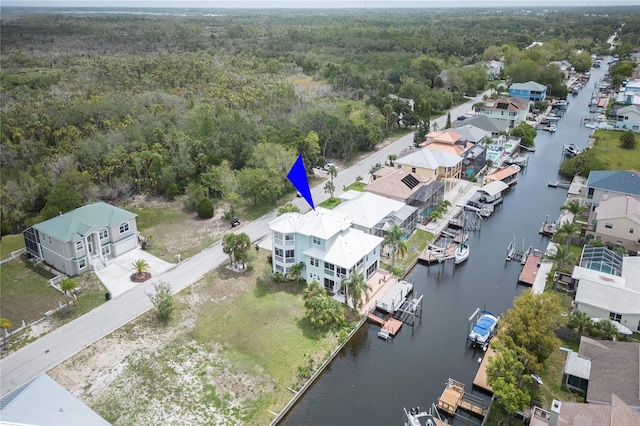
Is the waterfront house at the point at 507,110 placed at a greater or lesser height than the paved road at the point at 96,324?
greater

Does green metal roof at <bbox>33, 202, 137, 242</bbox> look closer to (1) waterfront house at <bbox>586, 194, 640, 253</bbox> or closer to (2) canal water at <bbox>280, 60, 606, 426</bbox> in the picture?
(2) canal water at <bbox>280, 60, 606, 426</bbox>

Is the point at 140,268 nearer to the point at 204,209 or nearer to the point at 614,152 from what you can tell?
the point at 204,209

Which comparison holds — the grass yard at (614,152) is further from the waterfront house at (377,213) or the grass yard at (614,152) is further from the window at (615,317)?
the window at (615,317)

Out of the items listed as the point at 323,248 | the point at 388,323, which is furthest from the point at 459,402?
the point at 323,248

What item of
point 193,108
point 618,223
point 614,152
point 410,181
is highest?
point 193,108

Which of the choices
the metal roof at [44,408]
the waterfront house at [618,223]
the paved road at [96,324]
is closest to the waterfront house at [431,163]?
the waterfront house at [618,223]

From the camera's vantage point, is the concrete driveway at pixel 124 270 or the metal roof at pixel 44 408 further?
the concrete driveway at pixel 124 270
